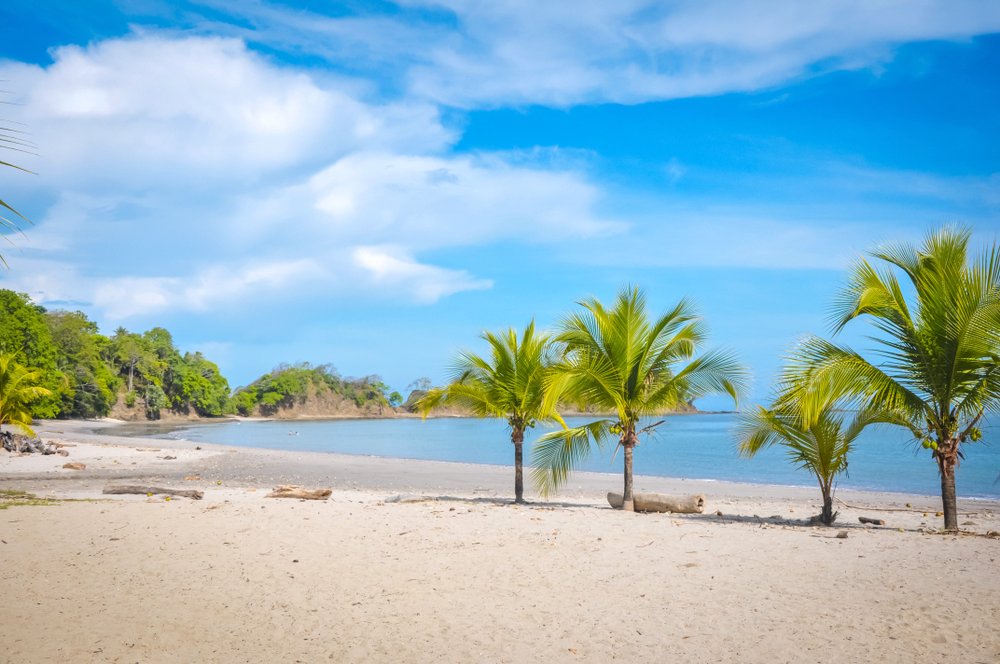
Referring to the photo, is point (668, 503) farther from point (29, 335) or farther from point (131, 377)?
point (131, 377)

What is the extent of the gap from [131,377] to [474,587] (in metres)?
99.6

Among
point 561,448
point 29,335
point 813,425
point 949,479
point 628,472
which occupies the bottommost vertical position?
point 628,472

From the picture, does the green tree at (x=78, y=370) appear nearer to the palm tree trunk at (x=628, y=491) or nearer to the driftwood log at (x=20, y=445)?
the driftwood log at (x=20, y=445)

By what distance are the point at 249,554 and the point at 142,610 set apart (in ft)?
6.48

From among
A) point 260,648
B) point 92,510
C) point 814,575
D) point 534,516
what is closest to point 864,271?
point 814,575

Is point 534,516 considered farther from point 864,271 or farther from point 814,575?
point 864,271

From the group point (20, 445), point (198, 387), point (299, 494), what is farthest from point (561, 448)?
point (198, 387)

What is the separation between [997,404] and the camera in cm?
977

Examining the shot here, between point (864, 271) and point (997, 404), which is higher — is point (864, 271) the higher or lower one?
the higher one

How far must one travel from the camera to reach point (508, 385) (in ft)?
48.6

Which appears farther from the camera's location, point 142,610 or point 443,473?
point 443,473

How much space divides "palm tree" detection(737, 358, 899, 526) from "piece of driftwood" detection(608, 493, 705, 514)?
1640mm

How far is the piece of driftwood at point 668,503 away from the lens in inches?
500

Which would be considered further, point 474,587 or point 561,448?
point 561,448
